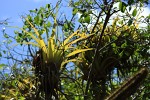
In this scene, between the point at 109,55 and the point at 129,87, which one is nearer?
the point at 129,87

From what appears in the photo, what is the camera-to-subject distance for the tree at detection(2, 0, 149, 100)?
420cm

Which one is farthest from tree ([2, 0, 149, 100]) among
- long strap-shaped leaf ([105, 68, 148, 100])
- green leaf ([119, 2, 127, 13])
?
long strap-shaped leaf ([105, 68, 148, 100])

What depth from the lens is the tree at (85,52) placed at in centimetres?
420

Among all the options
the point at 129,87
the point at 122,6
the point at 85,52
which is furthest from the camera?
the point at 85,52

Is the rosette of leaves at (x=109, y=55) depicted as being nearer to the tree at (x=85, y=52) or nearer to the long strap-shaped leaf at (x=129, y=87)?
the tree at (x=85, y=52)

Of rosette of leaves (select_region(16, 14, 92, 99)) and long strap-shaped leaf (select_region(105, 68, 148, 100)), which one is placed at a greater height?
rosette of leaves (select_region(16, 14, 92, 99))

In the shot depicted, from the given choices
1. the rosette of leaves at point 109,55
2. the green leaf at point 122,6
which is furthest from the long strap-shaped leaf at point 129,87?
the rosette of leaves at point 109,55

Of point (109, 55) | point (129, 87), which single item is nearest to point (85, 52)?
point (109, 55)

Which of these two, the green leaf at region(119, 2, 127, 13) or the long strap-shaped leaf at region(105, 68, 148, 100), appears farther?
the green leaf at region(119, 2, 127, 13)

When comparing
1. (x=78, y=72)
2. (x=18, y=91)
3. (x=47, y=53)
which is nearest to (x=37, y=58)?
(x=47, y=53)

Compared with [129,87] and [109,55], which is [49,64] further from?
[129,87]

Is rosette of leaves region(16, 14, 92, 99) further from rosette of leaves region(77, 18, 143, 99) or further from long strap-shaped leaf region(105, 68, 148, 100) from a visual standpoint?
long strap-shaped leaf region(105, 68, 148, 100)

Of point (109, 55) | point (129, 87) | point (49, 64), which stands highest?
point (109, 55)

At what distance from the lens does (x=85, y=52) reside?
5711 mm
